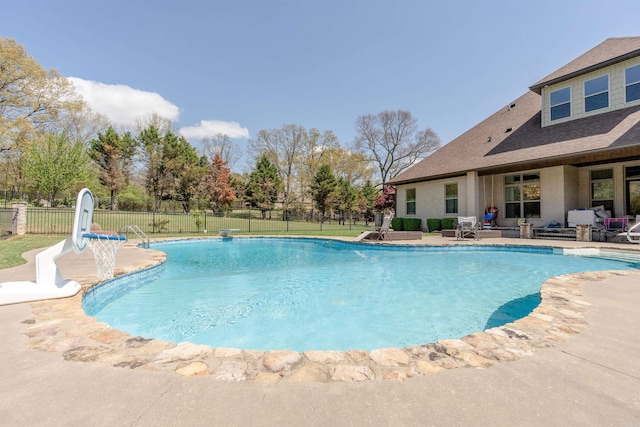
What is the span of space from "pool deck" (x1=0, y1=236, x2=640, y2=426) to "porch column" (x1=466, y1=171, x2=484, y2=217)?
11.7 m

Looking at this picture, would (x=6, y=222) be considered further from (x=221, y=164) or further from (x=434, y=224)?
(x=434, y=224)

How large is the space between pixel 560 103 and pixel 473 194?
5.20 m

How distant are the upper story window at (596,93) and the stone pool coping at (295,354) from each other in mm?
13265

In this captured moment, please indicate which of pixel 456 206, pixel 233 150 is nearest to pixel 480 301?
pixel 456 206

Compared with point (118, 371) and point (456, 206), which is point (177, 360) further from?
point (456, 206)

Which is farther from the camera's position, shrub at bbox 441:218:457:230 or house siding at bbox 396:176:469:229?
shrub at bbox 441:218:457:230

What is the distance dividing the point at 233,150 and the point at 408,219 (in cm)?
2797

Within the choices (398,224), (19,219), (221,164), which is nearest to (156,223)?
(19,219)

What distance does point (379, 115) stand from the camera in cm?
3077

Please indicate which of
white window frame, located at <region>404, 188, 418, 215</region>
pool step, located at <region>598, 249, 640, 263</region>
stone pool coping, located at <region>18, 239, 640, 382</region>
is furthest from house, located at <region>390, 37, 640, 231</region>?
stone pool coping, located at <region>18, 239, 640, 382</region>

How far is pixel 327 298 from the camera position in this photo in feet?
16.2

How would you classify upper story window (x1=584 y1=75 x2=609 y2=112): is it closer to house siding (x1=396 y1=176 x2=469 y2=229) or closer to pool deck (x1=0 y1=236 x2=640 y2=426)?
house siding (x1=396 y1=176 x2=469 y2=229)

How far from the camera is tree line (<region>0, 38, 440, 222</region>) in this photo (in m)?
24.5

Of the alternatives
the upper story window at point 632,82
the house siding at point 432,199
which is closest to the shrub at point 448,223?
the house siding at point 432,199
